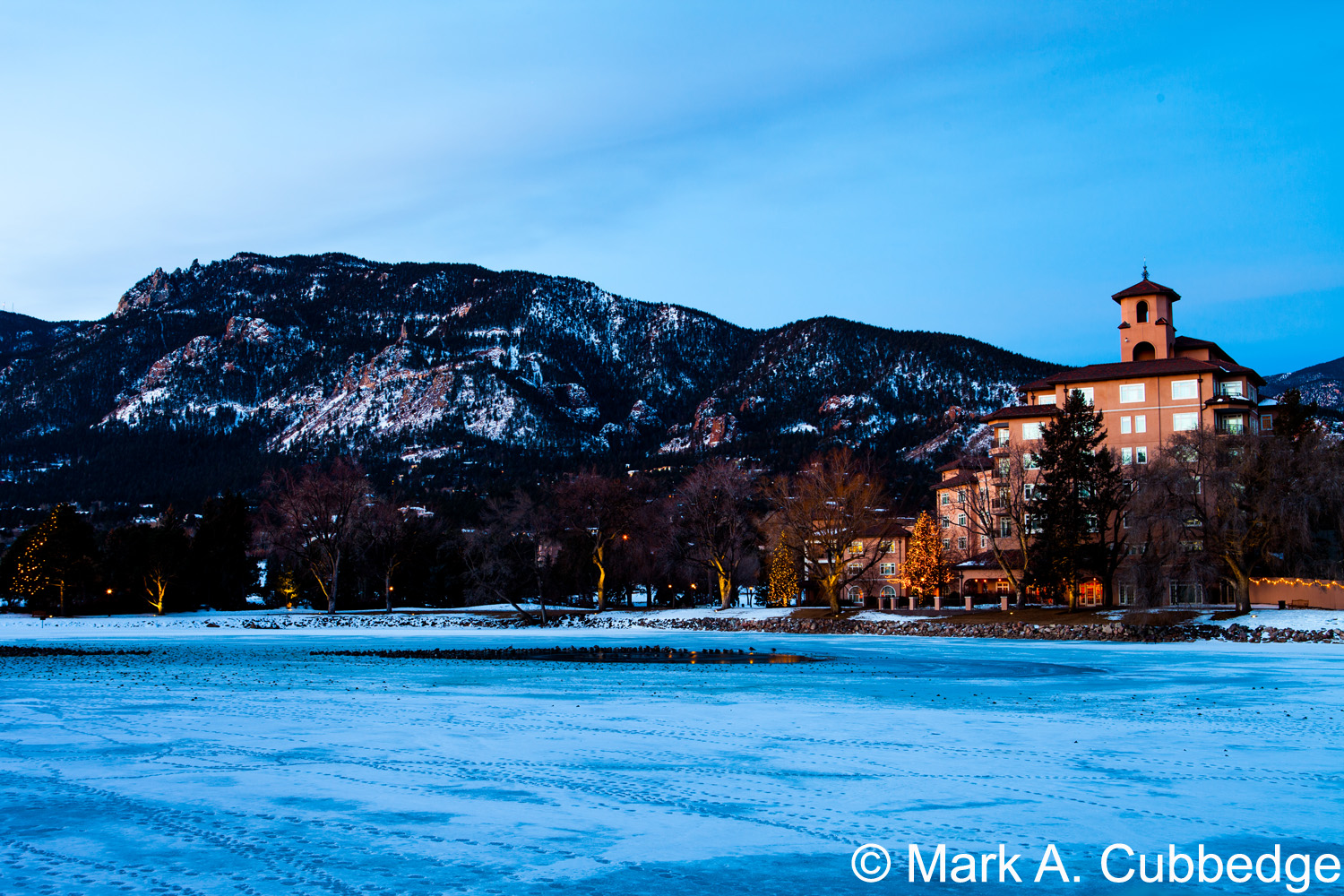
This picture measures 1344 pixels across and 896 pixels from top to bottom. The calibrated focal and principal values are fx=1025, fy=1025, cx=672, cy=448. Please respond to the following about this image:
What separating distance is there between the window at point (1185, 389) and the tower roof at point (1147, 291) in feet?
38.5

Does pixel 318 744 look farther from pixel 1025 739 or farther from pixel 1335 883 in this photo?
pixel 1335 883

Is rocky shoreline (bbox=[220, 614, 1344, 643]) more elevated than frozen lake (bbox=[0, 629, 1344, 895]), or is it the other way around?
frozen lake (bbox=[0, 629, 1344, 895])

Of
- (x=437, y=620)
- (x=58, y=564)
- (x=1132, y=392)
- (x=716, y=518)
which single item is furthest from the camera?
(x=58, y=564)

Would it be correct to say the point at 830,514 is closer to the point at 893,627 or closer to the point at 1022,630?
the point at 893,627

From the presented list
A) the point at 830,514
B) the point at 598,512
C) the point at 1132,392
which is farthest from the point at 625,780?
the point at 1132,392

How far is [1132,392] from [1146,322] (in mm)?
10499

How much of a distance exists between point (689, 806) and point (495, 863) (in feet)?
8.59

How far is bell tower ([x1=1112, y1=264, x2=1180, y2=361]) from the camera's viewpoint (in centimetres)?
8412

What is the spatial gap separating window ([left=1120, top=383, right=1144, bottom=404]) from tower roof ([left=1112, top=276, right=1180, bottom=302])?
38.1ft

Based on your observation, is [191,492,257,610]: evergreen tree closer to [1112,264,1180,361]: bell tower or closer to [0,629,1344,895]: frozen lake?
[0,629,1344,895]: frozen lake

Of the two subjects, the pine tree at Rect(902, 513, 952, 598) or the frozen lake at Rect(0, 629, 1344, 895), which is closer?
the frozen lake at Rect(0, 629, 1344, 895)

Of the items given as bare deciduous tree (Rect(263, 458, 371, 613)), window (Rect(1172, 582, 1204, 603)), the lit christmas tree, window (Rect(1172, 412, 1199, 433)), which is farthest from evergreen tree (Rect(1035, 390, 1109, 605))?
bare deciduous tree (Rect(263, 458, 371, 613))

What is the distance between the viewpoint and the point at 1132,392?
77.8m

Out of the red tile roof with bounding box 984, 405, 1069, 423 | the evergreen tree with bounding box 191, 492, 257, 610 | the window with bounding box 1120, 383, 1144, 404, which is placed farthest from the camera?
the evergreen tree with bounding box 191, 492, 257, 610
